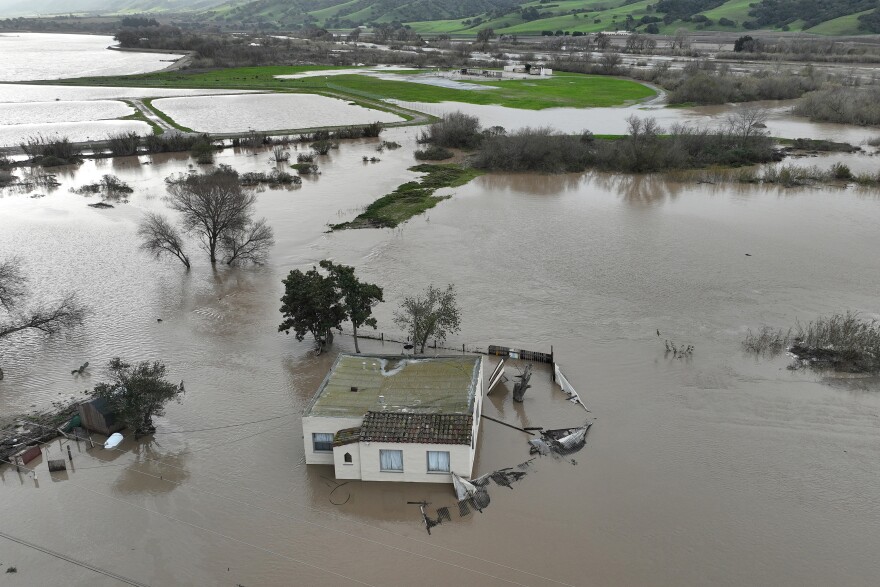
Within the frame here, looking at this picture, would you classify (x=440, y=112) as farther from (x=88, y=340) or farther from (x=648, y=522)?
(x=648, y=522)

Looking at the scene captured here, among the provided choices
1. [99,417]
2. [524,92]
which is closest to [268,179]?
[99,417]

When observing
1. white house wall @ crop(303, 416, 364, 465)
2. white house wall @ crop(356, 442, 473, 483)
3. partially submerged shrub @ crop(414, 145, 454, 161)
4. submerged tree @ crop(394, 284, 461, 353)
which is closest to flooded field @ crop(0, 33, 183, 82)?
partially submerged shrub @ crop(414, 145, 454, 161)

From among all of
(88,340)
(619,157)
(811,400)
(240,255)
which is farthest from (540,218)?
(88,340)

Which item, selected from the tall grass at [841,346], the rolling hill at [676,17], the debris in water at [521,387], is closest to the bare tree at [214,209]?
the debris in water at [521,387]

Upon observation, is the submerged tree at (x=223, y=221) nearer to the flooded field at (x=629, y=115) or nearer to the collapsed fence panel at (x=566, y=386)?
the collapsed fence panel at (x=566, y=386)

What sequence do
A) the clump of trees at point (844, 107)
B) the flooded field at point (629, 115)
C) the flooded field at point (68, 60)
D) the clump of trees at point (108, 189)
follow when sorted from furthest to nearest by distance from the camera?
the flooded field at point (68, 60)
the clump of trees at point (844, 107)
the flooded field at point (629, 115)
the clump of trees at point (108, 189)

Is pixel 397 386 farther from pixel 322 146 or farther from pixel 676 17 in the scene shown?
pixel 676 17

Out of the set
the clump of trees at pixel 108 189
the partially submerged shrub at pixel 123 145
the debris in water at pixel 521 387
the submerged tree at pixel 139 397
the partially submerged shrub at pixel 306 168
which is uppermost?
the partially submerged shrub at pixel 123 145

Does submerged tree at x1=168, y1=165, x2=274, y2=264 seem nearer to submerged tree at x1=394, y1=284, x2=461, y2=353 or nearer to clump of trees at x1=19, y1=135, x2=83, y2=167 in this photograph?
submerged tree at x1=394, y1=284, x2=461, y2=353
